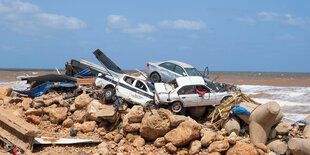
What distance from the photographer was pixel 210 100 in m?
11.2

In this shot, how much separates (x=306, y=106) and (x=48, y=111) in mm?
17959

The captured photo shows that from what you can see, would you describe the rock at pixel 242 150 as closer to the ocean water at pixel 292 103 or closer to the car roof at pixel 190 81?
the car roof at pixel 190 81

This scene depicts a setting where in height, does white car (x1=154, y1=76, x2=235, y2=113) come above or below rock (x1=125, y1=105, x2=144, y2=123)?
above

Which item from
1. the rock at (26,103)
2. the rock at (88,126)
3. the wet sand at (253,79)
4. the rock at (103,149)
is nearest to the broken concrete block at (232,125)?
the rock at (103,149)

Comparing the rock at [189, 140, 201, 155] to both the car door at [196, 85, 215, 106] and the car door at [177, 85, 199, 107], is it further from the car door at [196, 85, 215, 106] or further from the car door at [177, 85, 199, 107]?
the car door at [196, 85, 215, 106]

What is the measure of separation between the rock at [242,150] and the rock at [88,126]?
5.41 metres

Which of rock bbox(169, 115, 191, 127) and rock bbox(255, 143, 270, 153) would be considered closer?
rock bbox(255, 143, 270, 153)

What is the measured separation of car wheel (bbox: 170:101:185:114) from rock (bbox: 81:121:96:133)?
3.30m

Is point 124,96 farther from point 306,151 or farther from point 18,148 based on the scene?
point 306,151

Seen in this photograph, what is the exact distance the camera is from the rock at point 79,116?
1154 cm

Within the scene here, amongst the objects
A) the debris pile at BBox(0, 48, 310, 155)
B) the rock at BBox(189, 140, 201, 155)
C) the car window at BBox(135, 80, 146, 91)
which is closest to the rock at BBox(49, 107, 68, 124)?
the debris pile at BBox(0, 48, 310, 155)

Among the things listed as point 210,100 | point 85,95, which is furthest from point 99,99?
point 210,100

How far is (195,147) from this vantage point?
9055 mm

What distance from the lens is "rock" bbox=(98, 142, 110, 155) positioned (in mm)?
8997
